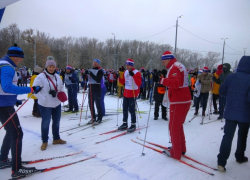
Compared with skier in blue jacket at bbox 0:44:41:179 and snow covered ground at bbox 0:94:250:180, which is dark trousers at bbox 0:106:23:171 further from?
snow covered ground at bbox 0:94:250:180

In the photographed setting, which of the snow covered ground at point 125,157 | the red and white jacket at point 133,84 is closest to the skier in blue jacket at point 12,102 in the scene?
the snow covered ground at point 125,157

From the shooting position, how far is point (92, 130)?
5113 millimetres

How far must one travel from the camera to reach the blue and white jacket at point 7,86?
95.7 inches

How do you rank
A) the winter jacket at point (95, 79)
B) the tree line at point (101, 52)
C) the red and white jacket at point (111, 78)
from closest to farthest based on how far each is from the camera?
the winter jacket at point (95, 79)
the red and white jacket at point (111, 78)
the tree line at point (101, 52)

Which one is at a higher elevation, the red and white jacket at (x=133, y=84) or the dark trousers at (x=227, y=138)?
the red and white jacket at (x=133, y=84)

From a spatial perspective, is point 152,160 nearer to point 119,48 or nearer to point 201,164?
point 201,164

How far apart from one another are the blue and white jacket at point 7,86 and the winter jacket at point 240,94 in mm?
3345

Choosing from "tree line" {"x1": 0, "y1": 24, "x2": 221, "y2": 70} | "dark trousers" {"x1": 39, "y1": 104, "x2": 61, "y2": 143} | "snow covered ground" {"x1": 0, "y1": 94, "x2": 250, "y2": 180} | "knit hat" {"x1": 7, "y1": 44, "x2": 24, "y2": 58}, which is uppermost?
"tree line" {"x1": 0, "y1": 24, "x2": 221, "y2": 70}

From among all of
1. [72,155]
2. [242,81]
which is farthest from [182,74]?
[72,155]

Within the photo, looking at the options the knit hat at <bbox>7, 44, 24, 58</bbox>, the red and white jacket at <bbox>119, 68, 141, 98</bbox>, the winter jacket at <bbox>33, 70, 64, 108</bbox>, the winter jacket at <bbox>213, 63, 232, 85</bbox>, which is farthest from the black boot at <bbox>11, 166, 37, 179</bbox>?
the winter jacket at <bbox>213, 63, 232, 85</bbox>

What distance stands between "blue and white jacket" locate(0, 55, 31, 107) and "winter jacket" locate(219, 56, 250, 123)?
11.0ft

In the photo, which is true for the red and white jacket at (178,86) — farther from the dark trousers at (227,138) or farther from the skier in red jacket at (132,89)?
the skier in red jacket at (132,89)

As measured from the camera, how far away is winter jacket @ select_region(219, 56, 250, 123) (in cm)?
272

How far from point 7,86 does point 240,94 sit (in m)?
3.63
